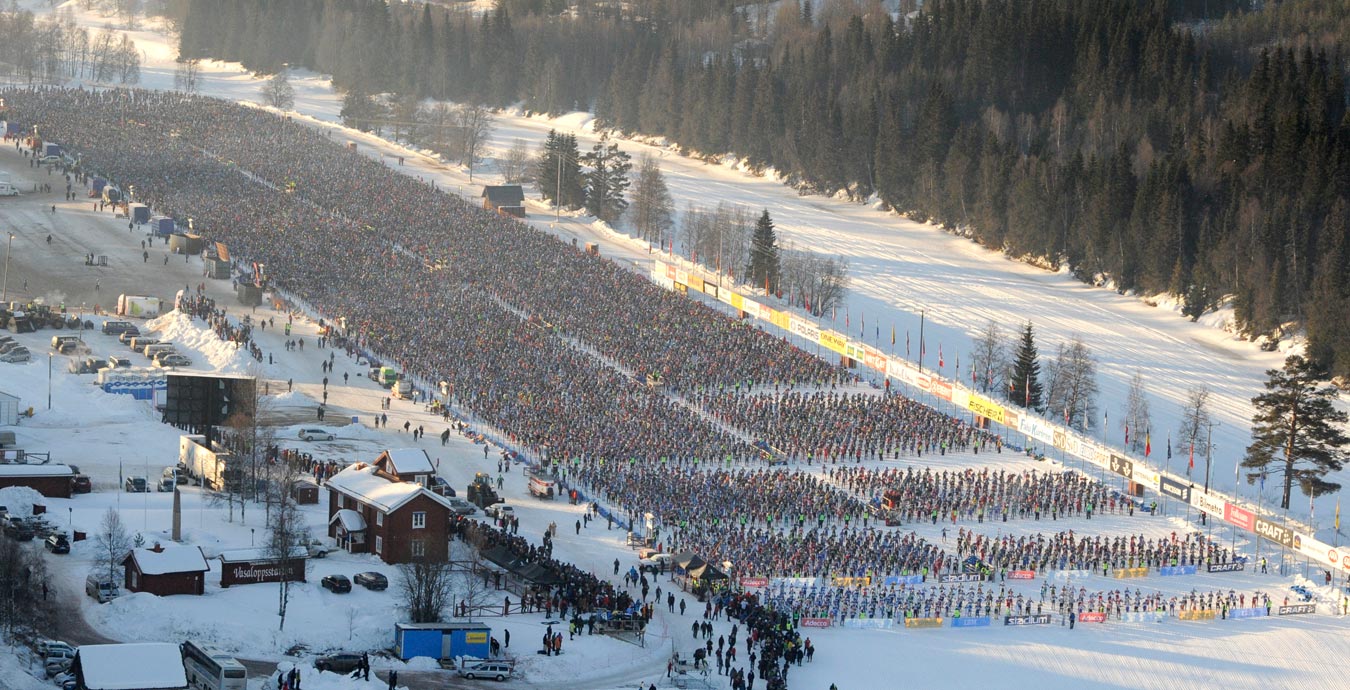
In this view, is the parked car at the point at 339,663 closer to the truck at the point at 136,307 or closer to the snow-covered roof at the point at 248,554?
the snow-covered roof at the point at 248,554

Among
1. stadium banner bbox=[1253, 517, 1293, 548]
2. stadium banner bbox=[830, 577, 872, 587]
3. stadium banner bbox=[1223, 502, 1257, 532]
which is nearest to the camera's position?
stadium banner bbox=[830, 577, 872, 587]

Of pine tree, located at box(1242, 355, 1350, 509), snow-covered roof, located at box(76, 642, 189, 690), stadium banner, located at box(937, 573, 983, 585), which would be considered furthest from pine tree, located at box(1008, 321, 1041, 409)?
snow-covered roof, located at box(76, 642, 189, 690)

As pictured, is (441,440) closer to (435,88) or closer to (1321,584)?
(1321,584)

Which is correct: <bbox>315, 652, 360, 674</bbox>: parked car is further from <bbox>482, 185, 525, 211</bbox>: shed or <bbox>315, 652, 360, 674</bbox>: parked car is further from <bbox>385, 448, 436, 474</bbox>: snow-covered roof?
<bbox>482, 185, 525, 211</bbox>: shed

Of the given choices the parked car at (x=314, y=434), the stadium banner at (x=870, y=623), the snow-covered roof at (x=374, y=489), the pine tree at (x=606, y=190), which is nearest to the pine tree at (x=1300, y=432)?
the stadium banner at (x=870, y=623)

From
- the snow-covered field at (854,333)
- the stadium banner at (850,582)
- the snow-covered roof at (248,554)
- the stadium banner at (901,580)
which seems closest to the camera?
the snow-covered field at (854,333)

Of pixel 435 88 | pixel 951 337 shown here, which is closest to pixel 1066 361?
pixel 951 337
